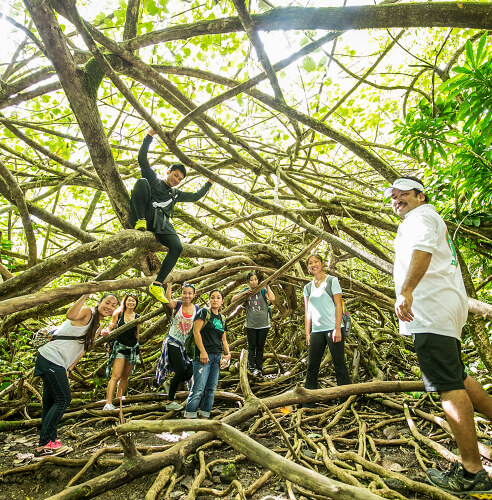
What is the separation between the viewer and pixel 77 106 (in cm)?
239

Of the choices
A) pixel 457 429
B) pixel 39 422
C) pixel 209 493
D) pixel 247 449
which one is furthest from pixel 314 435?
pixel 39 422

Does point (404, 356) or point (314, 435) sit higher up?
point (314, 435)

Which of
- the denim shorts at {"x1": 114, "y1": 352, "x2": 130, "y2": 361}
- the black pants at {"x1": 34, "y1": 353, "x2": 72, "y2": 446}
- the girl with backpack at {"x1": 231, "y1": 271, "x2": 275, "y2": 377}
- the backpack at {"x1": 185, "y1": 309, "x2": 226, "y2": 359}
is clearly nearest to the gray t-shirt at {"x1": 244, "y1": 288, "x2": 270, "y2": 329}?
the girl with backpack at {"x1": 231, "y1": 271, "x2": 275, "y2": 377}

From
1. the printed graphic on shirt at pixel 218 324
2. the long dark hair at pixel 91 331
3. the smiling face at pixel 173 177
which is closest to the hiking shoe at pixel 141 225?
the smiling face at pixel 173 177

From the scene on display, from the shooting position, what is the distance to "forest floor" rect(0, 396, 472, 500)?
195 centimetres

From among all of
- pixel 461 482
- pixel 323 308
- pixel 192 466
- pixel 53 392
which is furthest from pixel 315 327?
pixel 53 392

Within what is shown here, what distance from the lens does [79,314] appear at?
2932 mm

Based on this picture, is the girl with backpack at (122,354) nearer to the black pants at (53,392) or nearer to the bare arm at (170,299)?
the bare arm at (170,299)

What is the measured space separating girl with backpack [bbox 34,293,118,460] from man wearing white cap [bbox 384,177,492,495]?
96.6 inches

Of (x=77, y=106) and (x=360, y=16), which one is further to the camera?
(x=77, y=106)

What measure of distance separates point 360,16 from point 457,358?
1.82m

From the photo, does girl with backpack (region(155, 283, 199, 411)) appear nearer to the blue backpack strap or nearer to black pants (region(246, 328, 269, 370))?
black pants (region(246, 328, 269, 370))

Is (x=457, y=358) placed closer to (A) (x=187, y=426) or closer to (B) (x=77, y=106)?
(A) (x=187, y=426)

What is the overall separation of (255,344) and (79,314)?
235 cm
